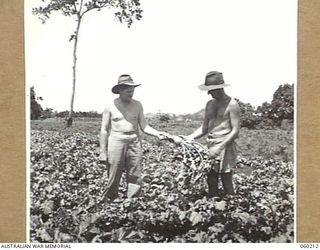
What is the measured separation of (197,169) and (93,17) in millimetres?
2053

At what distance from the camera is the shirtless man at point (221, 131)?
6047mm

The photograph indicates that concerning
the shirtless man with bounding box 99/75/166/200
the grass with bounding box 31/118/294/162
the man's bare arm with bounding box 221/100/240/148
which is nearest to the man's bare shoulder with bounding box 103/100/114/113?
the shirtless man with bounding box 99/75/166/200

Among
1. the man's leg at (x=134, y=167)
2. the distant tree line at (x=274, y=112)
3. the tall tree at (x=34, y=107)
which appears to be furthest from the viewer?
the man's leg at (x=134, y=167)

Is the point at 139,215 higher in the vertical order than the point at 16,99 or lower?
A: lower

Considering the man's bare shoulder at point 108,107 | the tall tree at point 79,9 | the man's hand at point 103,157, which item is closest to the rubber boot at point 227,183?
the man's hand at point 103,157

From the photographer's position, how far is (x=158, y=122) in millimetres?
6055

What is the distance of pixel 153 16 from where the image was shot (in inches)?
237

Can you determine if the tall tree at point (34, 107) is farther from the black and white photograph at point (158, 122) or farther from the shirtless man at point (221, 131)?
the shirtless man at point (221, 131)

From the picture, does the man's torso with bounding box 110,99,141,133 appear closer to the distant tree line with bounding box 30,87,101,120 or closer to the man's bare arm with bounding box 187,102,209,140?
the distant tree line with bounding box 30,87,101,120

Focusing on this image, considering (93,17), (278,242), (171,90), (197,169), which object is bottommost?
(278,242)

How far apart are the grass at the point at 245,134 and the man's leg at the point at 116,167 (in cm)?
31

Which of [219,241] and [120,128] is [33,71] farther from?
[219,241]

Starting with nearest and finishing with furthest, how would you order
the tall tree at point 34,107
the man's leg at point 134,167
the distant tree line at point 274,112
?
the distant tree line at point 274,112 → the tall tree at point 34,107 → the man's leg at point 134,167

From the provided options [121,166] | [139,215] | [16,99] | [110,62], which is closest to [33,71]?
[16,99]
